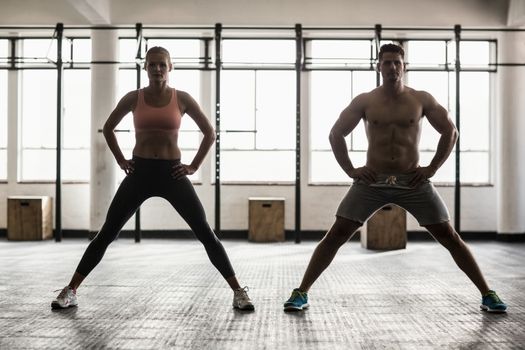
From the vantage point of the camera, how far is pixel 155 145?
125 inches

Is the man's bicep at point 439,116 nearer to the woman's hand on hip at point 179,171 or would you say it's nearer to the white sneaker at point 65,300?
the woman's hand on hip at point 179,171

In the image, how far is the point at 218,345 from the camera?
2.46 metres

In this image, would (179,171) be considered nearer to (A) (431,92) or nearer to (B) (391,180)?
(B) (391,180)

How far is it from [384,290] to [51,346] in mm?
2276

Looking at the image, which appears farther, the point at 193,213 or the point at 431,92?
the point at 431,92

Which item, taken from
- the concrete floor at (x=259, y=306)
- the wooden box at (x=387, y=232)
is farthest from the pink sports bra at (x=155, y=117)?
the wooden box at (x=387, y=232)

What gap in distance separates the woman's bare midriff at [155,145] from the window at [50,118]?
5571 millimetres

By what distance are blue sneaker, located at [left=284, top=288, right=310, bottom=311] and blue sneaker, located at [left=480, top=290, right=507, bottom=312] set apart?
3.20ft

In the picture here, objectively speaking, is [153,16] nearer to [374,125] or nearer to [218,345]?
[374,125]

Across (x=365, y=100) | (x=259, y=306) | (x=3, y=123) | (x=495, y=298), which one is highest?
(x=3, y=123)

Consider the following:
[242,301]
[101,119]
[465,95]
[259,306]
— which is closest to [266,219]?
[101,119]

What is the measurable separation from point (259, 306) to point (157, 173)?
964 mm

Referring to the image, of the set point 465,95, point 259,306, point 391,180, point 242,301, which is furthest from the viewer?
point 465,95

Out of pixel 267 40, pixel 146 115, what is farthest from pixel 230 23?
pixel 146 115
